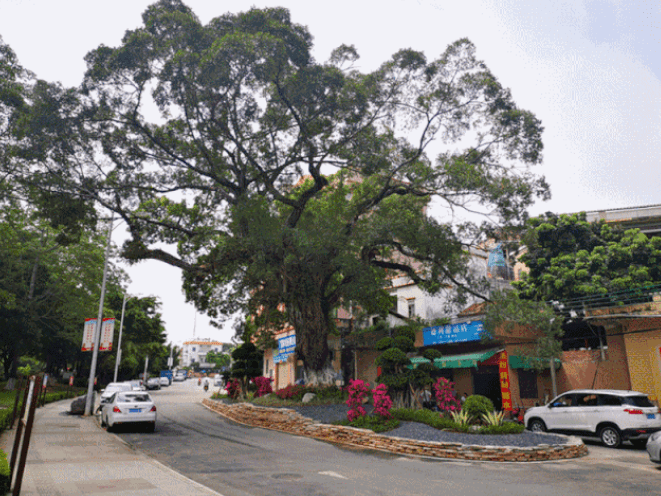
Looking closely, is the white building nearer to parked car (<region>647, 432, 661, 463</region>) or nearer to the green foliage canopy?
the green foliage canopy

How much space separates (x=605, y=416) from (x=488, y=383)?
34.4 feet

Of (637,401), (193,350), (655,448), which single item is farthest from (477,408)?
(193,350)

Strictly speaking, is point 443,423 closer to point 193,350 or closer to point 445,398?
point 445,398

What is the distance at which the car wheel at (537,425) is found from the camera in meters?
16.0

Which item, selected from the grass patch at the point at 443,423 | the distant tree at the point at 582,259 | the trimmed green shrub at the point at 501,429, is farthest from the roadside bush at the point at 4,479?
the distant tree at the point at 582,259

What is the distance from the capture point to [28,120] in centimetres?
1744

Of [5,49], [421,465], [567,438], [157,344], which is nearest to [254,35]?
[5,49]

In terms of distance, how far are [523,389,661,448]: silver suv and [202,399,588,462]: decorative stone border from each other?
1835mm

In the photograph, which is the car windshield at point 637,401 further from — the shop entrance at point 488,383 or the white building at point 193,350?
the white building at point 193,350

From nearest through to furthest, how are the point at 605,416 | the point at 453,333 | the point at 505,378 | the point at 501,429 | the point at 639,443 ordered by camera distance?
the point at 501,429 → the point at 639,443 → the point at 605,416 → the point at 505,378 → the point at 453,333

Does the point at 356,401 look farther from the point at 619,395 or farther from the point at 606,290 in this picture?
the point at 606,290

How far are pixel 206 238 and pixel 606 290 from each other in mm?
18424

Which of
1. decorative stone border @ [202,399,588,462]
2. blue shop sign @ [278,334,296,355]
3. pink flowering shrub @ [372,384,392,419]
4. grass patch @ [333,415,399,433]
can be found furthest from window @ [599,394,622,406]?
blue shop sign @ [278,334,296,355]

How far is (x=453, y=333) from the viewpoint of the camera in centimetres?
2350
